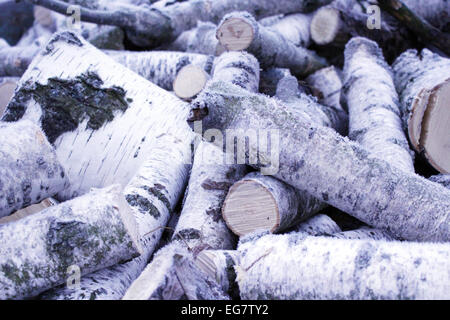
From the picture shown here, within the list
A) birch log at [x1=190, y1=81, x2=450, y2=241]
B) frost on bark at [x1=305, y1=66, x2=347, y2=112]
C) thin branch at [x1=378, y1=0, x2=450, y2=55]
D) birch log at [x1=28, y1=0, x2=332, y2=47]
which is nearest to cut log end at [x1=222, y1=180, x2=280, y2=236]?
birch log at [x1=190, y1=81, x2=450, y2=241]

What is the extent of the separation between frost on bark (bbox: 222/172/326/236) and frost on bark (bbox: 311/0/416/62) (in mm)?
2119

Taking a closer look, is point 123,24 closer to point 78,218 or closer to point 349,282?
point 78,218

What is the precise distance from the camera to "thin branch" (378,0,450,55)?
407 centimetres

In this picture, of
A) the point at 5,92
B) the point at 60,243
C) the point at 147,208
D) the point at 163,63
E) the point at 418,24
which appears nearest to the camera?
the point at 60,243

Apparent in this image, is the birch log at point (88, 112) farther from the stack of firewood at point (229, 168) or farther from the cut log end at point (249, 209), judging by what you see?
the cut log end at point (249, 209)

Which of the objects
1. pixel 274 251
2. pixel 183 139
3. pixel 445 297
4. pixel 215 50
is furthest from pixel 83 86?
pixel 445 297

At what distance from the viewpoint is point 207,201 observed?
248 cm

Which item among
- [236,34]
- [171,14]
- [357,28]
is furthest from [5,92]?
[357,28]

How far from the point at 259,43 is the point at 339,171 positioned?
1.47 metres

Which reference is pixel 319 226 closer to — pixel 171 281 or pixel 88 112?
pixel 171 281

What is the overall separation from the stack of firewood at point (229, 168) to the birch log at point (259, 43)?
1 cm

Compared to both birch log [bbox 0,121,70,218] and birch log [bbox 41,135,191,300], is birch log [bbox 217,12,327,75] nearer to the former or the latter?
birch log [bbox 41,135,191,300]

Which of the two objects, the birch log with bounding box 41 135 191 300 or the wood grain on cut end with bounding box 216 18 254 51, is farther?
the wood grain on cut end with bounding box 216 18 254 51

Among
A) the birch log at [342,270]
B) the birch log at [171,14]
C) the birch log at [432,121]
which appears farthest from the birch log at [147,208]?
the birch log at [171,14]
